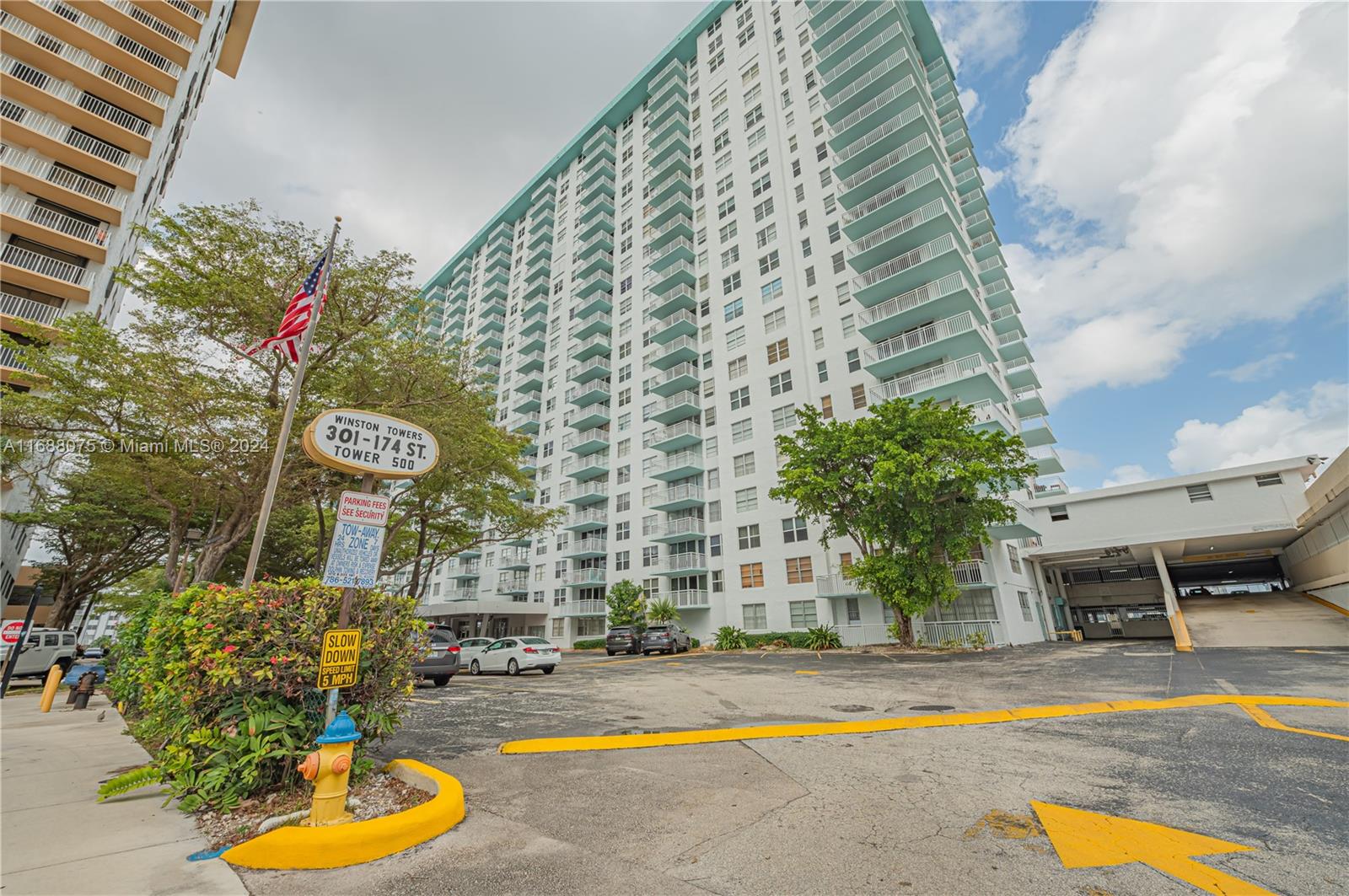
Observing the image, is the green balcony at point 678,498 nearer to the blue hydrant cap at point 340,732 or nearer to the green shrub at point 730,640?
the green shrub at point 730,640

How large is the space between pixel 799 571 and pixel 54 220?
4234 centimetres

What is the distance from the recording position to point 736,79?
44.4 m

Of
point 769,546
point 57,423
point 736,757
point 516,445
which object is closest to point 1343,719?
point 736,757

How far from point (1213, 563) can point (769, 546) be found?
126ft

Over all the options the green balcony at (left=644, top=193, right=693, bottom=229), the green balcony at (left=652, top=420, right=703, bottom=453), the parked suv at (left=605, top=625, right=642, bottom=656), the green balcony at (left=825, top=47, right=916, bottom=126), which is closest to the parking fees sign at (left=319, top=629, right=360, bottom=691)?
the parked suv at (left=605, top=625, right=642, bottom=656)

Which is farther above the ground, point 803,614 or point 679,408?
point 679,408

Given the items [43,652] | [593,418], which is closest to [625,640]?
[593,418]

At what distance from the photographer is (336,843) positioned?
3.89 metres

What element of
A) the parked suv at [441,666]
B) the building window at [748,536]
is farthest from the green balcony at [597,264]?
the parked suv at [441,666]

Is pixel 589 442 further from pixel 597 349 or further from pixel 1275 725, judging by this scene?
pixel 1275 725

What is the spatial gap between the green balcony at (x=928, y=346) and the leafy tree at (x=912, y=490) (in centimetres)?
619

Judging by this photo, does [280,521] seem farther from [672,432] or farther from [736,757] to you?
[736,757]

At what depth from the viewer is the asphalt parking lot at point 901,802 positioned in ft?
11.7

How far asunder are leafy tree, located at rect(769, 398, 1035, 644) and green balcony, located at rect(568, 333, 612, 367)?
2852 cm
